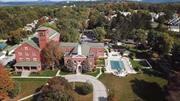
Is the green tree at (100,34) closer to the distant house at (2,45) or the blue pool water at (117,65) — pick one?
the blue pool water at (117,65)

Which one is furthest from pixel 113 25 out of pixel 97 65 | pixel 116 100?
pixel 116 100

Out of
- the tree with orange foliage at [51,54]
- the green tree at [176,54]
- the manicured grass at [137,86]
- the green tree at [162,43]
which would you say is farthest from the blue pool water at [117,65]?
the tree with orange foliage at [51,54]

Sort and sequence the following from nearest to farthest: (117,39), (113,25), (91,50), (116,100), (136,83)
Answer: (116,100) → (136,83) → (91,50) → (117,39) → (113,25)

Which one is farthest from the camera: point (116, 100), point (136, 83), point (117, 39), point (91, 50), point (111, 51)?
point (117, 39)

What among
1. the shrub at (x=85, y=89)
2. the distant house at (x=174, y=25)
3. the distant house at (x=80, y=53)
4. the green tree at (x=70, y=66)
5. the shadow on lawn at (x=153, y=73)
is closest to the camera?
the shrub at (x=85, y=89)

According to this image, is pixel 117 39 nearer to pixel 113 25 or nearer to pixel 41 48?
pixel 113 25

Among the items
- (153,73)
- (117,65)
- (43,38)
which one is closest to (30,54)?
(43,38)

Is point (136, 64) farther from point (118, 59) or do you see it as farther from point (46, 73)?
point (46, 73)
